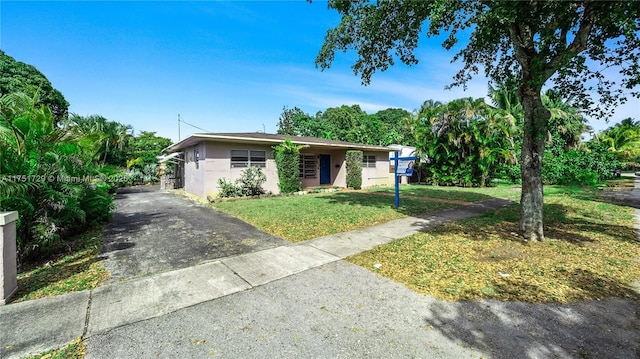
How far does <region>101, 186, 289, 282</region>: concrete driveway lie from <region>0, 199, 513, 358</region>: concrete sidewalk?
43 cm

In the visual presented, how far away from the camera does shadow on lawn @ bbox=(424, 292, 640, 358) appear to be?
240cm

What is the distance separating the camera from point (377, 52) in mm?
7820

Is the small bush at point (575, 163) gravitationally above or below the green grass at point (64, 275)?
above

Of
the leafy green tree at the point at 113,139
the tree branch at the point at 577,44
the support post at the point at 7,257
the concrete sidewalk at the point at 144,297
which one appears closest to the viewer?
the concrete sidewalk at the point at 144,297

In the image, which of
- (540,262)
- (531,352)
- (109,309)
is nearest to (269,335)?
(109,309)

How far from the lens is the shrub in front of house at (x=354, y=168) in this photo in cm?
1650

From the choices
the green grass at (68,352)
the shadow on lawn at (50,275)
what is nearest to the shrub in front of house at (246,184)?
the shadow on lawn at (50,275)

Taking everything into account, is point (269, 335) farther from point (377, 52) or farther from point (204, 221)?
point (377, 52)

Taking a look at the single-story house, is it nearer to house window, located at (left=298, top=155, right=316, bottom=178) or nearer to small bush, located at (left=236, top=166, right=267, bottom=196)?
house window, located at (left=298, top=155, right=316, bottom=178)

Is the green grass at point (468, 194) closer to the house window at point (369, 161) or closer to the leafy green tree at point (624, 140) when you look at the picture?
the house window at point (369, 161)

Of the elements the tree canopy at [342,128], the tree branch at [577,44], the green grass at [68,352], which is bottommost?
the green grass at [68,352]

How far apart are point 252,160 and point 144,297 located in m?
10.3

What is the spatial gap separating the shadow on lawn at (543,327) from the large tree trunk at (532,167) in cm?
247

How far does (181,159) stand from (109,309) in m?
16.1
